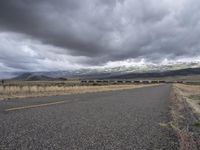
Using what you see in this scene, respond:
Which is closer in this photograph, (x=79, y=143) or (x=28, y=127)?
(x=79, y=143)

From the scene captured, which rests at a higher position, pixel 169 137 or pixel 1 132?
pixel 1 132

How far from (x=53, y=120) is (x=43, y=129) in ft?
4.64

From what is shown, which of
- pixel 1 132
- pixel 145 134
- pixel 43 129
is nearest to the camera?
pixel 1 132

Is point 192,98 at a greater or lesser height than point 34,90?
lesser

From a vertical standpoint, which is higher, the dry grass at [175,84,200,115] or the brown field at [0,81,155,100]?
the brown field at [0,81,155,100]

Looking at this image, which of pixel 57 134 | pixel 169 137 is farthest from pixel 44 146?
pixel 169 137

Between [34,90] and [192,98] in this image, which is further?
[192,98]

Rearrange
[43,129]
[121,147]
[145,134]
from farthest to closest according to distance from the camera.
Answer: [145,134] → [43,129] → [121,147]

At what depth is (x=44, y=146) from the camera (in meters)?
4.86

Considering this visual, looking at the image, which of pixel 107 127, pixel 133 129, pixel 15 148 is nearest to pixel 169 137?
pixel 133 129

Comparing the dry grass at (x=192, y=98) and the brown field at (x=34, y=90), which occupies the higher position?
the brown field at (x=34, y=90)

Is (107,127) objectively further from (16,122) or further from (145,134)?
(16,122)

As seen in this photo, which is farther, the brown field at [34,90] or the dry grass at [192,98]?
the brown field at [34,90]

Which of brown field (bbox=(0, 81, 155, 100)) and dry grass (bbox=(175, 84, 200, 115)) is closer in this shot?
dry grass (bbox=(175, 84, 200, 115))
